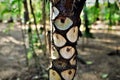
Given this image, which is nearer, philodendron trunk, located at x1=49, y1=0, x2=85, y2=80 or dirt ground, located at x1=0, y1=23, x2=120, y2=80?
philodendron trunk, located at x1=49, y1=0, x2=85, y2=80

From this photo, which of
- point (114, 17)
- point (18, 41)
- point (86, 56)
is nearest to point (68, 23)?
point (86, 56)

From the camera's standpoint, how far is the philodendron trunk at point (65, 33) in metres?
1.18

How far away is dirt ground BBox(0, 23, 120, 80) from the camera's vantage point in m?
3.31

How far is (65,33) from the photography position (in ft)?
3.88

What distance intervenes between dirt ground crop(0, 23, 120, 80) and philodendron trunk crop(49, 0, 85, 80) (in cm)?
146

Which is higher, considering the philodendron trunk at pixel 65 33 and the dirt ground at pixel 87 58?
the philodendron trunk at pixel 65 33

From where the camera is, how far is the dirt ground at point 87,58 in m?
3.31

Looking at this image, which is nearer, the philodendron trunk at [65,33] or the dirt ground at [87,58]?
the philodendron trunk at [65,33]

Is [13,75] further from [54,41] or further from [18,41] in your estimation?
[54,41]

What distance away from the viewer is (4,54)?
167 inches

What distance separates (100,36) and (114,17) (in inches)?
20.7

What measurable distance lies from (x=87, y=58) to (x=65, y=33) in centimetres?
271

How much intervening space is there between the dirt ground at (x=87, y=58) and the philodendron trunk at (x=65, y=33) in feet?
4.79

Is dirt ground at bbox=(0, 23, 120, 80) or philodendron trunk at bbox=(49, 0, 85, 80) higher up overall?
philodendron trunk at bbox=(49, 0, 85, 80)
